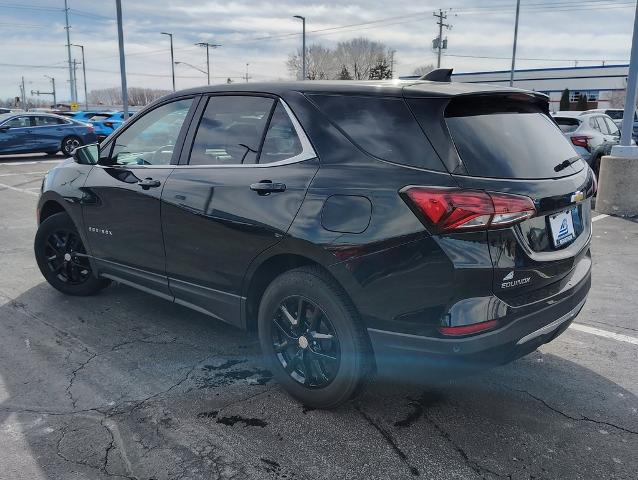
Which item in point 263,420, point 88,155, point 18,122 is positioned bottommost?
point 263,420

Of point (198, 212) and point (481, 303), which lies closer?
point (481, 303)

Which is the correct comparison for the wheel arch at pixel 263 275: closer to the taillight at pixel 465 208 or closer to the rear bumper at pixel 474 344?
the rear bumper at pixel 474 344

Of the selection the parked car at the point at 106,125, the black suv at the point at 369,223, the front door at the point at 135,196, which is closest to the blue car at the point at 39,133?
the parked car at the point at 106,125

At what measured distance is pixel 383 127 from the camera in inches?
113

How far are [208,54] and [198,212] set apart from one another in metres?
64.4

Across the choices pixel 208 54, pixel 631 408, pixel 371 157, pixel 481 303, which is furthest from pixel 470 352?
pixel 208 54

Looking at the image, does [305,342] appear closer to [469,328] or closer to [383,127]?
[469,328]

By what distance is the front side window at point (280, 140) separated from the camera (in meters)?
3.13

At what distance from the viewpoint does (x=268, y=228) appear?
122 inches

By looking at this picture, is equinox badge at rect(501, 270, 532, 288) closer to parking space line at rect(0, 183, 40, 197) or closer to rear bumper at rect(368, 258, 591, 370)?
rear bumper at rect(368, 258, 591, 370)

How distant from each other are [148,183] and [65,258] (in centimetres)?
164

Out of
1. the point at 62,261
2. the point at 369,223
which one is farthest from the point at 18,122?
the point at 369,223

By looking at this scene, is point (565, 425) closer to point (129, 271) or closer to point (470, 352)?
point (470, 352)

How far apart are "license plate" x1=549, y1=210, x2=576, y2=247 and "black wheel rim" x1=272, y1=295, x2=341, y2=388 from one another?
3.94 ft
